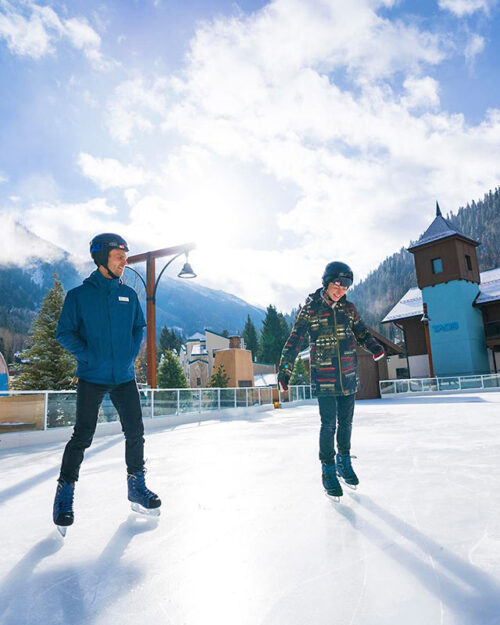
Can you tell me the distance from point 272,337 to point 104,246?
61.8 m

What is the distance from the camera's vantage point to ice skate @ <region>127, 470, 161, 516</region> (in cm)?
231

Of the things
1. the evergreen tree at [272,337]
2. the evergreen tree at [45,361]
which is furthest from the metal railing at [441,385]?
A: the evergreen tree at [272,337]

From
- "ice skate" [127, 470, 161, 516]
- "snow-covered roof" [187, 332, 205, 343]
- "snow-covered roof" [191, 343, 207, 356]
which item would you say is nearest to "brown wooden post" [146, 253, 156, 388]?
"ice skate" [127, 470, 161, 516]

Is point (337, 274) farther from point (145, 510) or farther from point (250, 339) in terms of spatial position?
point (250, 339)

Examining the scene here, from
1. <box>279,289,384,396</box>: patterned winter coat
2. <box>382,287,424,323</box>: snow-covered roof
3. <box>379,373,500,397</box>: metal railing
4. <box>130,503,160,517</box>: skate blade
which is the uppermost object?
<box>382,287,424,323</box>: snow-covered roof

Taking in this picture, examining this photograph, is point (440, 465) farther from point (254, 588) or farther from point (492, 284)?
point (492, 284)

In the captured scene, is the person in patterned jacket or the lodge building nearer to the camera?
the person in patterned jacket

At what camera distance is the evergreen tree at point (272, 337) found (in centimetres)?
6366

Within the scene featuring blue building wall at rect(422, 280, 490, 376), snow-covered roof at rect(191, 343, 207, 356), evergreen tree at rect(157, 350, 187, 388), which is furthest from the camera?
snow-covered roof at rect(191, 343, 207, 356)

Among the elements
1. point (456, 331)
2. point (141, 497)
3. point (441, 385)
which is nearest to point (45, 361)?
point (141, 497)

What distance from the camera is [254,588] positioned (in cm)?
140

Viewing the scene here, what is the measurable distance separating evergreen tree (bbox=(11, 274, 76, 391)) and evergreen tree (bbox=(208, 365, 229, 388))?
22.2 feet

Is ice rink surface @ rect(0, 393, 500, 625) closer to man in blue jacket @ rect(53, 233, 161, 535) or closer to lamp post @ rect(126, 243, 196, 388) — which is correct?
man in blue jacket @ rect(53, 233, 161, 535)

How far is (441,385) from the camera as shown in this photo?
20.9m
